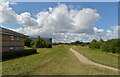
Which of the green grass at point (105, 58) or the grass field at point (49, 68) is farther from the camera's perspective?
the green grass at point (105, 58)

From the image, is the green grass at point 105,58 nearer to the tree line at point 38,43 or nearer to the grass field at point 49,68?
the grass field at point 49,68

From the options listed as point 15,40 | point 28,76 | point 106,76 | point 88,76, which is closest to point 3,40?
point 15,40

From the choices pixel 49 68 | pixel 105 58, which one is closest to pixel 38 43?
pixel 105 58

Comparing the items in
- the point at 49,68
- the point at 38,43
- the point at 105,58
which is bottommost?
the point at 105,58

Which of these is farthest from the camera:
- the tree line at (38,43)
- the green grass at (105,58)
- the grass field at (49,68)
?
the tree line at (38,43)

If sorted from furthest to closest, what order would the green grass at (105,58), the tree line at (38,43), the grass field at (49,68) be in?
the tree line at (38,43) → the green grass at (105,58) → the grass field at (49,68)

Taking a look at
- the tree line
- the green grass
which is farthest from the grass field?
the tree line

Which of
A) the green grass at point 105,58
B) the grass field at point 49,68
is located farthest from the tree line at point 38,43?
the grass field at point 49,68

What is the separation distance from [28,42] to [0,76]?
4884 cm

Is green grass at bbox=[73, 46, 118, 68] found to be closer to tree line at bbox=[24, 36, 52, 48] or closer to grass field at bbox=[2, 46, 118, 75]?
grass field at bbox=[2, 46, 118, 75]

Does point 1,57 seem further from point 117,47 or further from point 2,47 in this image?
point 117,47

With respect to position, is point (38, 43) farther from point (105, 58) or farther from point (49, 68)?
point (49, 68)

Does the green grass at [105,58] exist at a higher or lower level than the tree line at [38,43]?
lower

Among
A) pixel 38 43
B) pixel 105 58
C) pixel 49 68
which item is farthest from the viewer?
pixel 38 43
